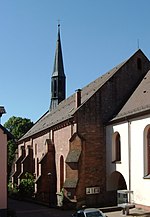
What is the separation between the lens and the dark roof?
88.5 feet

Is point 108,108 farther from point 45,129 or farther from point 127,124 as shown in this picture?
point 45,129

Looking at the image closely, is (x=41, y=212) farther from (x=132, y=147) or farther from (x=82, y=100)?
(x=82, y=100)

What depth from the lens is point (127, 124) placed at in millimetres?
28141

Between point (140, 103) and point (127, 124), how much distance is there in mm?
1850

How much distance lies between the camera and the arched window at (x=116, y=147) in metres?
30.2

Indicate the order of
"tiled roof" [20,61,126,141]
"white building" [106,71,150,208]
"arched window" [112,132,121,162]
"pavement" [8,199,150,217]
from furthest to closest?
"tiled roof" [20,61,126,141], "arched window" [112,132,121,162], "white building" [106,71,150,208], "pavement" [8,199,150,217]

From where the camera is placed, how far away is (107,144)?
31.4 meters

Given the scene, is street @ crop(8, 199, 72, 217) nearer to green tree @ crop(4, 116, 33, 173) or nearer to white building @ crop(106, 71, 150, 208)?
white building @ crop(106, 71, 150, 208)

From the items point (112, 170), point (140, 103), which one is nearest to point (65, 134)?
point (112, 170)

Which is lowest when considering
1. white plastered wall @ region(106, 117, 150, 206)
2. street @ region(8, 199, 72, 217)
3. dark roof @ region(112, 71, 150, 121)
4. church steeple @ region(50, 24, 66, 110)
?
street @ region(8, 199, 72, 217)

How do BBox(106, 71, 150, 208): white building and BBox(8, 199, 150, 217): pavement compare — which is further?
BBox(106, 71, 150, 208): white building

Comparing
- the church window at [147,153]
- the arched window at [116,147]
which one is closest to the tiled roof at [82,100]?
the arched window at [116,147]

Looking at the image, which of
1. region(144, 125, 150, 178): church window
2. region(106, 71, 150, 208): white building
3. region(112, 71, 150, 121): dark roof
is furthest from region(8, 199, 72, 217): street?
region(112, 71, 150, 121): dark roof

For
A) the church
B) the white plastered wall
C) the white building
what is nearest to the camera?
the white plastered wall
